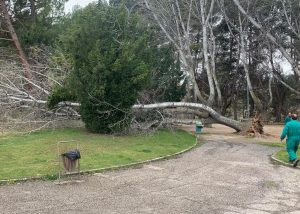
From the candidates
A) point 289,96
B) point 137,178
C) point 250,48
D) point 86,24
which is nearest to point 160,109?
point 86,24

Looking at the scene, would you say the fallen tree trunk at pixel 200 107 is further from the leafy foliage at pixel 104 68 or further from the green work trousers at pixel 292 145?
the green work trousers at pixel 292 145

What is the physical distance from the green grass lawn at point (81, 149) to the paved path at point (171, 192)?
3.11ft

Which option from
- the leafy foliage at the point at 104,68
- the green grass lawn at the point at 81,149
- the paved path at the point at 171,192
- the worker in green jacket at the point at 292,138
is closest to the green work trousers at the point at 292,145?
the worker in green jacket at the point at 292,138

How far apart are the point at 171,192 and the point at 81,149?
5.73m

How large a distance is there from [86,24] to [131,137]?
553 centimetres

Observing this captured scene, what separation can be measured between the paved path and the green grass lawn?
0.95 m

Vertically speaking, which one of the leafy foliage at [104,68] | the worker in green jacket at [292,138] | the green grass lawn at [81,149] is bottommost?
the green grass lawn at [81,149]

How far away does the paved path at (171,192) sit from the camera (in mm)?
7270

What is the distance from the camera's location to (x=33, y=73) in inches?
935

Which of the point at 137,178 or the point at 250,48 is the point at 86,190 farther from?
the point at 250,48

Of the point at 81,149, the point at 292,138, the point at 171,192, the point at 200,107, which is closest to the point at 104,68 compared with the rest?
the point at 81,149

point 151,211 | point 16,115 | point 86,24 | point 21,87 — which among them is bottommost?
point 151,211

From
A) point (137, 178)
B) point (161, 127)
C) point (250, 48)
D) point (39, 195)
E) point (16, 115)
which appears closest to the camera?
point (39, 195)

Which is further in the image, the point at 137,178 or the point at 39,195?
the point at 137,178
